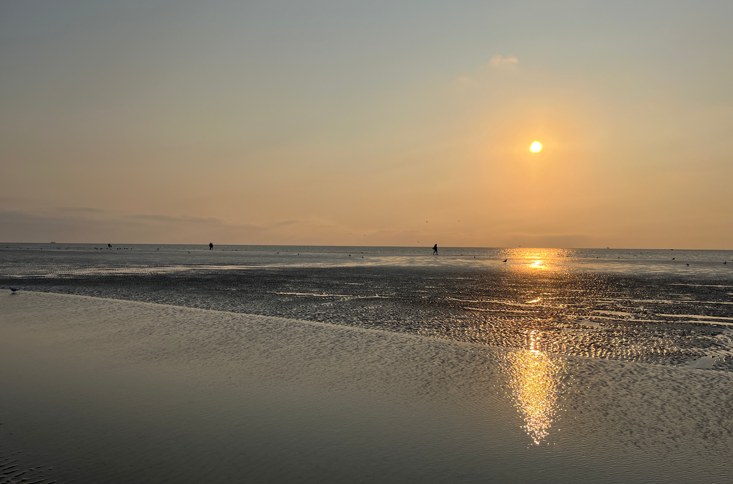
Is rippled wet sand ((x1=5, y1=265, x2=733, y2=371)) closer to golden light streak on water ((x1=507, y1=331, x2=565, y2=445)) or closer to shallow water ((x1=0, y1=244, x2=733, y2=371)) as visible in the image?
shallow water ((x1=0, y1=244, x2=733, y2=371))

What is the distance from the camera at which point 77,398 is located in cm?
976

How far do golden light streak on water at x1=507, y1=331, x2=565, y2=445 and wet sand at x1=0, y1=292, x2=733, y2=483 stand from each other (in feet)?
0.17

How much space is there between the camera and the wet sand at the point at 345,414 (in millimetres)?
6938

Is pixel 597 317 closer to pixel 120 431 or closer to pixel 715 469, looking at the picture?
pixel 715 469

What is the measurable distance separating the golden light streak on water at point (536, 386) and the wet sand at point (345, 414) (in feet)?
0.17

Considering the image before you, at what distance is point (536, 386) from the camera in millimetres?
10938

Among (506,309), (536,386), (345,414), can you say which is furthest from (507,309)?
(345,414)

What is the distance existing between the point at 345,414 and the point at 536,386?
181 inches

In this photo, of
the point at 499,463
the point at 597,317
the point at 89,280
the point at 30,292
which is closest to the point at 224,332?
the point at 499,463

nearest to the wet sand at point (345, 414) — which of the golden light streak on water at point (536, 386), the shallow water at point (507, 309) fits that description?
the golden light streak on water at point (536, 386)

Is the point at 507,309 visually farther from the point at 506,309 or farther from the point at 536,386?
the point at 536,386

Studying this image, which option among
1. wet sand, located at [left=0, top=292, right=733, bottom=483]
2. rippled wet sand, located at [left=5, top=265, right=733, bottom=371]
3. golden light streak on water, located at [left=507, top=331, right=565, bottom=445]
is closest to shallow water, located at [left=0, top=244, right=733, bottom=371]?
rippled wet sand, located at [left=5, top=265, right=733, bottom=371]

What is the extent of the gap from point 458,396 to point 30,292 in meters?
28.5

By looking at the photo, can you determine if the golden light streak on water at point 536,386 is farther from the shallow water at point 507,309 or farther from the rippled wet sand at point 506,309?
the rippled wet sand at point 506,309
